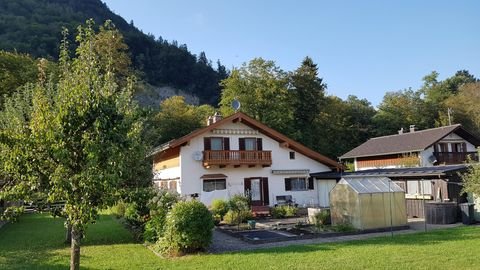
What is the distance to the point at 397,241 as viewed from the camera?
511 inches

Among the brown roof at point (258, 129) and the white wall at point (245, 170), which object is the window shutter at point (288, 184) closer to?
the white wall at point (245, 170)

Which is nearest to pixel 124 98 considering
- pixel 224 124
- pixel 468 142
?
pixel 224 124

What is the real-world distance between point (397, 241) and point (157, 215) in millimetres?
8077

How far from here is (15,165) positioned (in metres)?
6.59

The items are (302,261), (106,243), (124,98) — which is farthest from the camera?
(106,243)

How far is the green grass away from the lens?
32.7 feet

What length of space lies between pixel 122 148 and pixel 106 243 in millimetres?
9115

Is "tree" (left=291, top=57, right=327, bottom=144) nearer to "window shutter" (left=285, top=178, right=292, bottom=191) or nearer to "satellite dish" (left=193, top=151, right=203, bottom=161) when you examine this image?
"window shutter" (left=285, top=178, right=292, bottom=191)

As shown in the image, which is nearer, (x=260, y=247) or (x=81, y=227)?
(x=81, y=227)

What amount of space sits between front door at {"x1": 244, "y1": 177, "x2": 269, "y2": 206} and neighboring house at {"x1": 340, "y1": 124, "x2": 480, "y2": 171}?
1445 cm

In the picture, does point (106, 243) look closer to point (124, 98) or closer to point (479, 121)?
point (124, 98)

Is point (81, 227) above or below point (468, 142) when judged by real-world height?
below

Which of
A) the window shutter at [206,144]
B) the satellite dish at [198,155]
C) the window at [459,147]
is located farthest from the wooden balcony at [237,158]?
the window at [459,147]

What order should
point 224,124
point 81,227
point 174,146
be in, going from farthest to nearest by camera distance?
point 224,124
point 174,146
point 81,227
